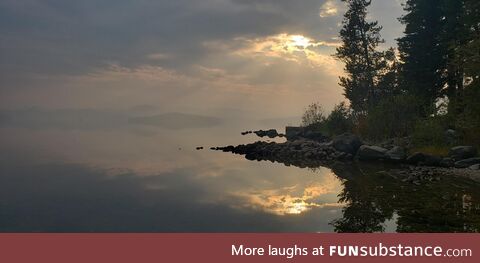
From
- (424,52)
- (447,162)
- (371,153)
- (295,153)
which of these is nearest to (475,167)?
(447,162)

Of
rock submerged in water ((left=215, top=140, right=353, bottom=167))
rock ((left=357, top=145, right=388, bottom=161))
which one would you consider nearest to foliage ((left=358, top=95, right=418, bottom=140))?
rock submerged in water ((left=215, top=140, right=353, bottom=167))

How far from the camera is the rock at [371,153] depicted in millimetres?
35625

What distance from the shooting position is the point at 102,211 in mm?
19469

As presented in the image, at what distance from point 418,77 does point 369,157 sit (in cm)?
1755

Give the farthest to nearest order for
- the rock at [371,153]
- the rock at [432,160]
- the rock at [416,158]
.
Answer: the rock at [371,153] < the rock at [416,158] < the rock at [432,160]

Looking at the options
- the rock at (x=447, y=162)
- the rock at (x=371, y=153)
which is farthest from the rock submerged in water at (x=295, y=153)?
the rock at (x=447, y=162)

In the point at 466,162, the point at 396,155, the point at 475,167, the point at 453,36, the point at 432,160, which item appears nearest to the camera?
the point at 475,167

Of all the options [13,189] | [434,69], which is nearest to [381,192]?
[13,189]

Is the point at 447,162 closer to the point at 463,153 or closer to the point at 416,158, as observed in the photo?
the point at 463,153

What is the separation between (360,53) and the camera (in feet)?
192

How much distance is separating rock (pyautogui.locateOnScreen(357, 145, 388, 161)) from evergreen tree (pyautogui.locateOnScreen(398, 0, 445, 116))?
523 inches

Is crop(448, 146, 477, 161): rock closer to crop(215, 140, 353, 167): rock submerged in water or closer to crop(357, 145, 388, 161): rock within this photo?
crop(357, 145, 388, 161): rock

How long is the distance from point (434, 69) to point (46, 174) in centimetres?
4277

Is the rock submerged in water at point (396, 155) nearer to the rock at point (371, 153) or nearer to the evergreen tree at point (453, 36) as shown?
the rock at point (371, 153)
